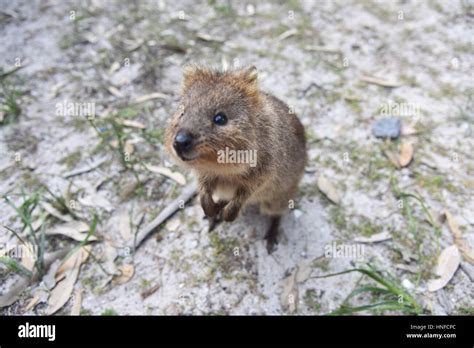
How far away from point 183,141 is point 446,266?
9.57 ft

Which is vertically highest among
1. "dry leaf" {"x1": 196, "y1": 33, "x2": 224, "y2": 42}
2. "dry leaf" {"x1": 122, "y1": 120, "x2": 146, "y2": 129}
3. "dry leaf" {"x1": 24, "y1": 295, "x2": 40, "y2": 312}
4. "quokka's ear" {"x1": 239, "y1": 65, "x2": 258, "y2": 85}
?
"quokka's ear" {"x1": 239, "y1": 65, "x2": 258, "y2": 85}

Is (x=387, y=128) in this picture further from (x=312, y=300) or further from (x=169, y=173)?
(x=169, y=173)

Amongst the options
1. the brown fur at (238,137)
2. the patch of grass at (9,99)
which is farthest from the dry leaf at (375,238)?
the patch of grass at (9,99)

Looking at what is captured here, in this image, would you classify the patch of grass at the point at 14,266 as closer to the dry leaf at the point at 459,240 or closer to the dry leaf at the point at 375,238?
the dry leaf at the point at 375,238

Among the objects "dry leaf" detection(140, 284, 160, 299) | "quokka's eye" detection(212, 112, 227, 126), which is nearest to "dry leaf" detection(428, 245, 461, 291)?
"quokka's eye" detection(212, 112, 227, 126)

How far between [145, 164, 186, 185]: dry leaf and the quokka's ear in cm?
169

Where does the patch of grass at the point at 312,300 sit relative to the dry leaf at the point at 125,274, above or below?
above

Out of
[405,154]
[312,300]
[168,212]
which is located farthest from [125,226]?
[405,154]

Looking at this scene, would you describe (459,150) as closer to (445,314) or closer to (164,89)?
(445,314)

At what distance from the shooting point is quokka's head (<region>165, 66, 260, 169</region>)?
2.92 meters

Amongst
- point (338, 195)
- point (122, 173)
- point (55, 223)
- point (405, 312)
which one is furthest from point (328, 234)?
point (55, 223)

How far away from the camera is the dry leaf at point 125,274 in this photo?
3784 mm

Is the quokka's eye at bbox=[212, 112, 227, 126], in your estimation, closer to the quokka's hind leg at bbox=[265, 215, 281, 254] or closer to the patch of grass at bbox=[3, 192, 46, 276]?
the quokka's hind leg at bbox=[265, 215, 281, 254]

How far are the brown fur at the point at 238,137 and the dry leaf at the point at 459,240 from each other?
1761 mm
